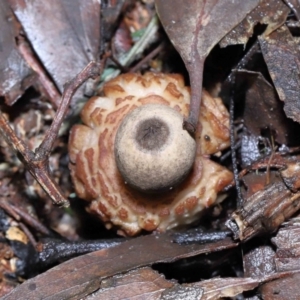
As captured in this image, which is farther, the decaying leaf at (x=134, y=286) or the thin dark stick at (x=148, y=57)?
the thin dark stick at (x=148, y=57)

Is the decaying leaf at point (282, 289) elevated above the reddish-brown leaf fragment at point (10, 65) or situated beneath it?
situated beneath

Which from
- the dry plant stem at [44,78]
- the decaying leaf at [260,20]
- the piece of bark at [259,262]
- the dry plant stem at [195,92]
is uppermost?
the dry plant stem at [44,78]

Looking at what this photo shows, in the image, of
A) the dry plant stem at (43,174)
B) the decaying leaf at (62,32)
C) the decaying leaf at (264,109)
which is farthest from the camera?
the decaying leaf at (62,32)

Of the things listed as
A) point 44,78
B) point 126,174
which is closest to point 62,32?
point 44,78

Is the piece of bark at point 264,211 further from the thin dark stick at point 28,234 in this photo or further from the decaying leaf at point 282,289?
the thin dark stick at point 28,234

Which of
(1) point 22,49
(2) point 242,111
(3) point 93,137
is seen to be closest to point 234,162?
(2) point 242,111

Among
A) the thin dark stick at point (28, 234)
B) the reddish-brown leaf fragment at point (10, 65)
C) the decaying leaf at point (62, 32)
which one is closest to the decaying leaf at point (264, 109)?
the decaying leaf at point (62, 32)

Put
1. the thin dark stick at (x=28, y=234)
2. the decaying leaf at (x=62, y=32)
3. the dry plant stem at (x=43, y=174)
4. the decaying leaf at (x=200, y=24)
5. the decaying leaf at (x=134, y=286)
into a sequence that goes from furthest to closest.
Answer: the decaying leaf at (x=62, y=32) → the thin dark stick at (x=28, y=234) → the decaying leaf at (x=200, y=24) → the dry plant stem at (x=43, y=174) → the decaying leaf at (x=134, y=286)
